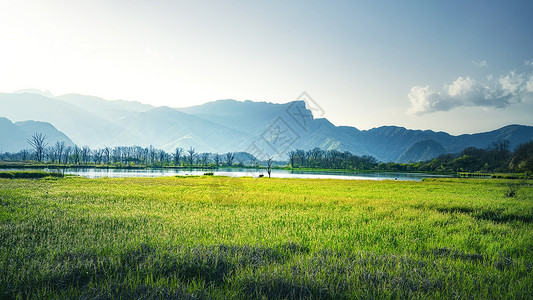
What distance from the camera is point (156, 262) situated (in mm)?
5668

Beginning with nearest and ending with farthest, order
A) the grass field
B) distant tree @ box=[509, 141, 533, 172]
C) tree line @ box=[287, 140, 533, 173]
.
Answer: the grass field, distant tree @ box=[509, 141, 533, 172], tree line @ box=[287, 140, 533, 173]

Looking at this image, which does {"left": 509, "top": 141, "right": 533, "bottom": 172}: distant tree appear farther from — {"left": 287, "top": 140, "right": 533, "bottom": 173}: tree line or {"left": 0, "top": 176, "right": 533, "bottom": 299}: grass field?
{"left": 0, "top": 176, "right": 533, "bottom": 299}: grass field

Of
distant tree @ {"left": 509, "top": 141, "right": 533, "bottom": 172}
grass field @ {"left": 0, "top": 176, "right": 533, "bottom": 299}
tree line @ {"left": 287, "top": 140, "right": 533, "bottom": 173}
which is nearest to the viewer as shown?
grass field @ {"left": 0, "top": 176, "right": 533, "bottom": 299}

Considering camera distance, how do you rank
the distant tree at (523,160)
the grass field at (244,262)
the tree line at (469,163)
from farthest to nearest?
the tree line at (469,163) → the distant tree at (523,160) → the grass field at (244,262)

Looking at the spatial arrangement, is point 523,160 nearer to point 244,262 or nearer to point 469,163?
point 469,163

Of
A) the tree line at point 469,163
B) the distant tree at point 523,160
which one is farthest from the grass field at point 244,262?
the tree line at point 469,163

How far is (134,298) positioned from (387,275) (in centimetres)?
462

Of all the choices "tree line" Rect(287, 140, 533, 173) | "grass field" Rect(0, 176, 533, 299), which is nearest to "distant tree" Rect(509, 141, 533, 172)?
"tree line" Rect(287, 140, 533, 173)

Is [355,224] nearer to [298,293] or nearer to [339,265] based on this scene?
[339,265]

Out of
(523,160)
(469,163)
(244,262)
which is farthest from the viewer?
(469,163)

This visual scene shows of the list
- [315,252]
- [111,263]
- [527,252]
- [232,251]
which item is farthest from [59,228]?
[527,252]

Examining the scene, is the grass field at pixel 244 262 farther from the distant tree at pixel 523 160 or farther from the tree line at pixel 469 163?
the tree line at pixel 469 163

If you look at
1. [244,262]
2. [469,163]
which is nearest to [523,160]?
[469,163]

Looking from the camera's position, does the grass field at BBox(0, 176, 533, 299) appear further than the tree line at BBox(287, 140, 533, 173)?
No
